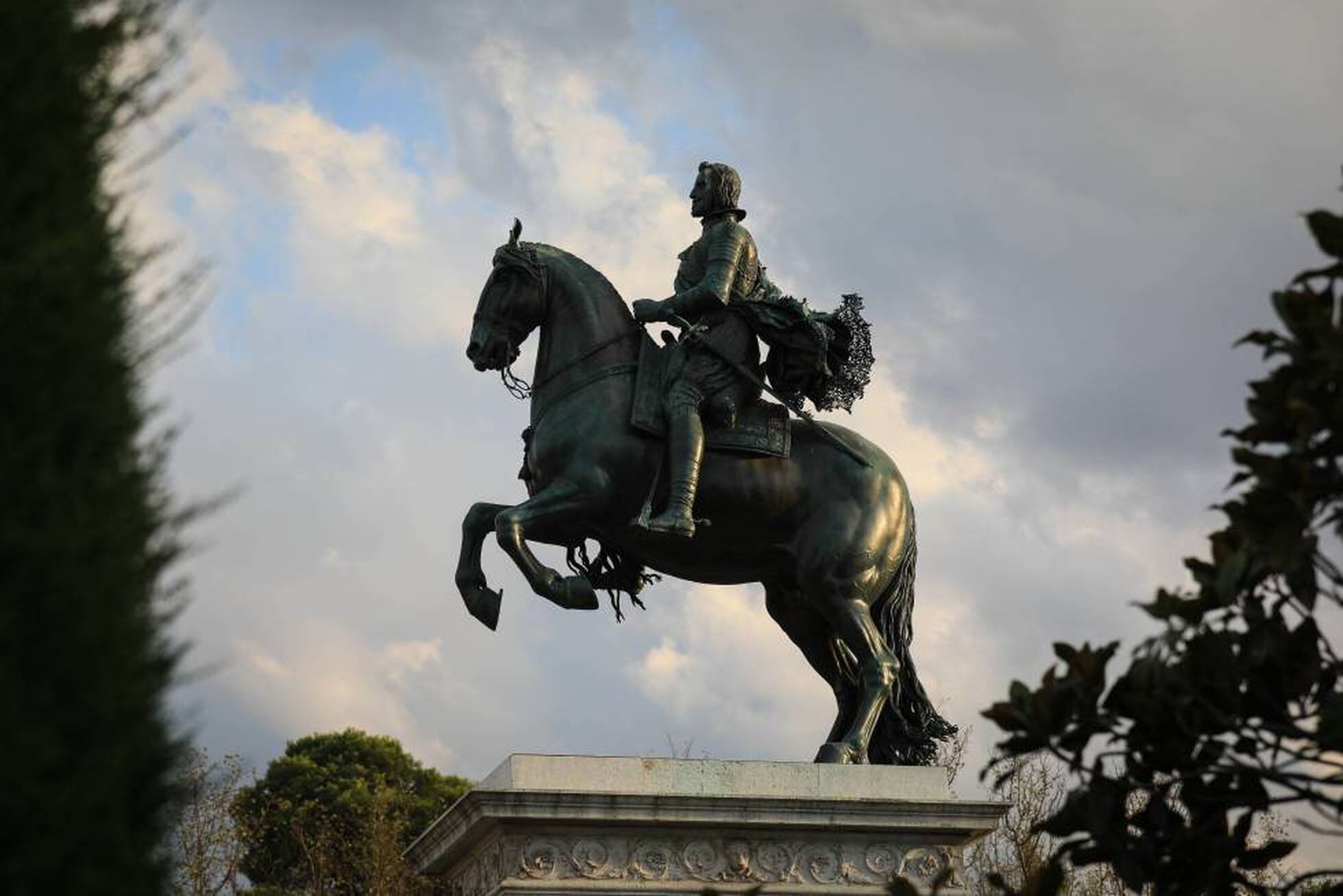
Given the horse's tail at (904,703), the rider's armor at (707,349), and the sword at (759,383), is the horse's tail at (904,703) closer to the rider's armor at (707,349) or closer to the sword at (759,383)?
the sword at (759,383)

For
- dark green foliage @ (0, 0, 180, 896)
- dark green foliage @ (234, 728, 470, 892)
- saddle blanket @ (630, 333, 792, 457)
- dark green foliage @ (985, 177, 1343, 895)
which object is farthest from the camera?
dark green foliage @ (234, 728, 470, 892)

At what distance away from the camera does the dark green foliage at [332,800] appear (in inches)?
1293

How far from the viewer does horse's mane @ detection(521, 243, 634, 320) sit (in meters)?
11.8

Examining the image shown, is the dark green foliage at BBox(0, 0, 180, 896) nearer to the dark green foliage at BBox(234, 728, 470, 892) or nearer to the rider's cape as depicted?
the rider's cape

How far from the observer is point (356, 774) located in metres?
40.4

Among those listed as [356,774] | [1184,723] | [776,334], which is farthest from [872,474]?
[356,774]

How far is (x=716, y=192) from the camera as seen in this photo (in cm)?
1198

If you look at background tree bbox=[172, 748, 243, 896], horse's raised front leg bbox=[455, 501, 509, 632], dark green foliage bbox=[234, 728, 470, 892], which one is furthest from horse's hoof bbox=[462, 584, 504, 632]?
dark green foliage bbox=[234, 728, 470, 892]

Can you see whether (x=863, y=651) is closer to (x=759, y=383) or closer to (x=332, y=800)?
(x=759, y=383)

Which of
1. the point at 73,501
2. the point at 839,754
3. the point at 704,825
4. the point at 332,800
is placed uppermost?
the point at 332,800

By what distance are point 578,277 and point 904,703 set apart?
10.1ft

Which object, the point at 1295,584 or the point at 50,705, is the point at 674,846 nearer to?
the point at 1295,584

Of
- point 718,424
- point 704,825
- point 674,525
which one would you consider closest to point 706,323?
point 718,424

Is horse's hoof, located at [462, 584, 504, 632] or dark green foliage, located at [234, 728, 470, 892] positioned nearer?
horse's hoof, located at [462, 584, 504, 632]
